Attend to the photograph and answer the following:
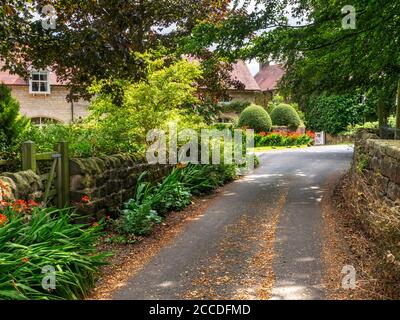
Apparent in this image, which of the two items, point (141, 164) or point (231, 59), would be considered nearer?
point (141, 164)

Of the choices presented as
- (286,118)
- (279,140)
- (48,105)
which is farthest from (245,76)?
(48,105)

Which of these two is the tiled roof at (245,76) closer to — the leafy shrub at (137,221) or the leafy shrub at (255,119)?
the leafy shrub at (255,119)

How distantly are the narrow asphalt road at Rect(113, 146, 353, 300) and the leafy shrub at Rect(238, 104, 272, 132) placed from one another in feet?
58.4

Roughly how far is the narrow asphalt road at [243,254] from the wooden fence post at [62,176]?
1815 millimetres

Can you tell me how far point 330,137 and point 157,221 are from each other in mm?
29863

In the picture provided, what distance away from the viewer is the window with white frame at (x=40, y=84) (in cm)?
2759

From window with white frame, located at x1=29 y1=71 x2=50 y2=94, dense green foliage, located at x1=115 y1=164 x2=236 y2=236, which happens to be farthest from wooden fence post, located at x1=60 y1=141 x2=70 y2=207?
window with white frame, located at x1=29 y1=71 x2=50 y2=94

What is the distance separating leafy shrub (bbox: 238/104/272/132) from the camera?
29.4m

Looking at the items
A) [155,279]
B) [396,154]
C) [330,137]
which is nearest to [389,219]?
[396,154]

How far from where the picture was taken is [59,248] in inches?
195

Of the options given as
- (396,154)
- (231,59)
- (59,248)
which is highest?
Result: (231,59)

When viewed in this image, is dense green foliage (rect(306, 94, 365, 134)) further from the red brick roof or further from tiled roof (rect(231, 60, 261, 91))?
Result: the red brick roof

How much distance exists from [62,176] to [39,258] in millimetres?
2597

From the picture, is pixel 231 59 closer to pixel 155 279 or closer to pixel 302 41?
pixel 302 41
